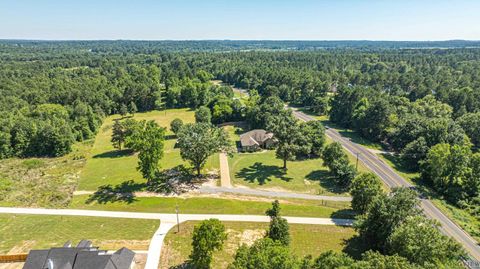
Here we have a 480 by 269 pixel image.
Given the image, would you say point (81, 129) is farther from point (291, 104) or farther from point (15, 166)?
point (291, 104)

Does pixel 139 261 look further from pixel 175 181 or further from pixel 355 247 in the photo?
pixel 355 247

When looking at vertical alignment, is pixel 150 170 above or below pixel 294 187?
above

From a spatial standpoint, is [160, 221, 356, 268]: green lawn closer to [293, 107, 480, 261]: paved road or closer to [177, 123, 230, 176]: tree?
[293, 107, 480, 261]: paved road

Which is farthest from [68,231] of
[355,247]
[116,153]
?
[355,247]

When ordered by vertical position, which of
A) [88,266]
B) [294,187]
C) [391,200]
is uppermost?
[391,200]

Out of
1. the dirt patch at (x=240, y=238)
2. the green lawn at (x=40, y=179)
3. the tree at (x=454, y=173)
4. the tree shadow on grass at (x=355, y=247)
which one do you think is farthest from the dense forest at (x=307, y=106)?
the dirt patch at (x=240, y=238)

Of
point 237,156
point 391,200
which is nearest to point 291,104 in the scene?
point 237,156

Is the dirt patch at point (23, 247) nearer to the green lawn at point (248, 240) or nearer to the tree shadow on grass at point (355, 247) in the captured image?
the green lawn at point (248, 240)
